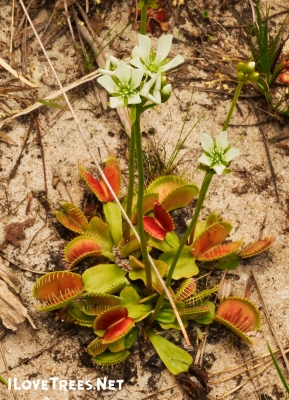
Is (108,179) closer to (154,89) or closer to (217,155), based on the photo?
(217,155)

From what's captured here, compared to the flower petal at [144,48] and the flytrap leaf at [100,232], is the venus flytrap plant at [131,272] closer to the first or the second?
the flytrap leaf at [100,232]

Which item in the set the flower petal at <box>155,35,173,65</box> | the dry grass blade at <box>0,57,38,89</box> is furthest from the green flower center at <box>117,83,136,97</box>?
the dry grass blade at <box>0,57,38,89</box>

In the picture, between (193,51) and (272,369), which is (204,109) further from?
(272,369)

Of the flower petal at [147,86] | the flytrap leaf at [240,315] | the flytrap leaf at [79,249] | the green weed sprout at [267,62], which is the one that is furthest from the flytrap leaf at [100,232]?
the green weed sprout at [267,62]

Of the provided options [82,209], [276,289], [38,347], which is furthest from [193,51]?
[38,347]

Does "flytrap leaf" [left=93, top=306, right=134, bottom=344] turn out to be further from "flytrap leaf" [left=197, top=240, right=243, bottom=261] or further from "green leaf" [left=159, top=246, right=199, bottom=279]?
"flytrap leaf" [left=197, top=240, right=243, bottom=261]

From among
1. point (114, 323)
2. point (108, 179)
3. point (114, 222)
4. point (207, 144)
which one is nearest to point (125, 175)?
point (108, 179)
